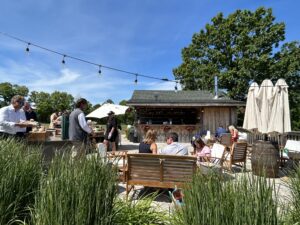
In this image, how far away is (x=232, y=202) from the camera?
1.70 metres

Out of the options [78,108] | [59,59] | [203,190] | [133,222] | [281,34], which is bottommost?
[133,222]

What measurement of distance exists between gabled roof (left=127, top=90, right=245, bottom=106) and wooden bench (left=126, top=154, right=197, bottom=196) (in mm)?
11361

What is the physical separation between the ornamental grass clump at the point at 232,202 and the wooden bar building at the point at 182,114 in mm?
13537

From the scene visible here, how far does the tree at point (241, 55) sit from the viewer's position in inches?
976

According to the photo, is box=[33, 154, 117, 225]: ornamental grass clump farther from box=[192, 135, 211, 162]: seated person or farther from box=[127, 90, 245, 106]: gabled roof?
box=[127, 90, 245, 106]: gabled roof

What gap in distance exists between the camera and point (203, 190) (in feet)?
5.99

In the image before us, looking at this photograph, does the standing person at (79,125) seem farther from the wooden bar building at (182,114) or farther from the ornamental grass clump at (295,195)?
the wooden bar building at (182,114)

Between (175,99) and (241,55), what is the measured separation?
12.5m

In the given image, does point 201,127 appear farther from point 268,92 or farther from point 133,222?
point 133,222

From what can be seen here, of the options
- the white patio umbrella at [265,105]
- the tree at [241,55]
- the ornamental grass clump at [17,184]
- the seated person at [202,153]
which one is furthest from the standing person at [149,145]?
the tree at [241,55]

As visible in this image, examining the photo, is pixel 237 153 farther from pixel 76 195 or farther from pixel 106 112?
pixel 106 112

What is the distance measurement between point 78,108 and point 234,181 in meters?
3.96

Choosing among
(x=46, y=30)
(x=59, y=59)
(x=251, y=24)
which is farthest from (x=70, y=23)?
(x=251, y=24)

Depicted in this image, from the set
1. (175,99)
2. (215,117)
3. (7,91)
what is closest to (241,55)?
(175,99)
